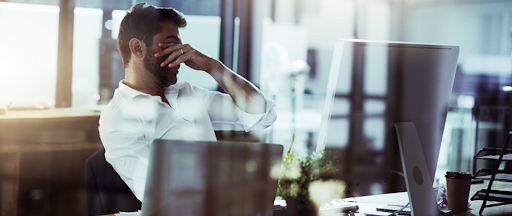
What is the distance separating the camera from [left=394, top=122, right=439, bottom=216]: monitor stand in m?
1.00

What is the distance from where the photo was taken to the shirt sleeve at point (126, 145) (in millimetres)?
1604

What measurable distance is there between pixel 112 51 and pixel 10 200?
3.62ft

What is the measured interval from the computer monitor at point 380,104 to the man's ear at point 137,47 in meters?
1.27

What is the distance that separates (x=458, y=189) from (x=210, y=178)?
853 millimetres

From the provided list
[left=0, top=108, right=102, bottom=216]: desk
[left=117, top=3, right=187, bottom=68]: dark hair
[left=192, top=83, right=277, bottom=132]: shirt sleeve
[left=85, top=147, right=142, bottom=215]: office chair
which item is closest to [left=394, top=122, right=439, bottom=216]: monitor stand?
[left=85, top=147, right=142, bottom=215]: office chair

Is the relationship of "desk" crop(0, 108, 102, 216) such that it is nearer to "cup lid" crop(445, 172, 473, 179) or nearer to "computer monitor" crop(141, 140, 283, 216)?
"computer monitor" crop(141, 140, 283, 216)

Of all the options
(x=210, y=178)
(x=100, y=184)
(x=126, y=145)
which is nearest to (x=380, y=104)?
(x=210, y=178)

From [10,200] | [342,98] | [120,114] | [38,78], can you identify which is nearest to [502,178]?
[342,98]

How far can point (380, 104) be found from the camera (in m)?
0.96

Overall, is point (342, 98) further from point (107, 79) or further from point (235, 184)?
point (107, 79)

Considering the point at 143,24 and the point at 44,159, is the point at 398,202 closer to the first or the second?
the point at 143,24

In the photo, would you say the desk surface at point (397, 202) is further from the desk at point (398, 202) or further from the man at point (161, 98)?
the man at point (161, 98)

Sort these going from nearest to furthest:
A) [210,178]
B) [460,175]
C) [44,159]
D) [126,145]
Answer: [210,178], [460,175], [126,145], [44,159]

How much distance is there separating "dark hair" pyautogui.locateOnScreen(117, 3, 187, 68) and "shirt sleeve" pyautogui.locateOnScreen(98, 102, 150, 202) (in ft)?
1.35
